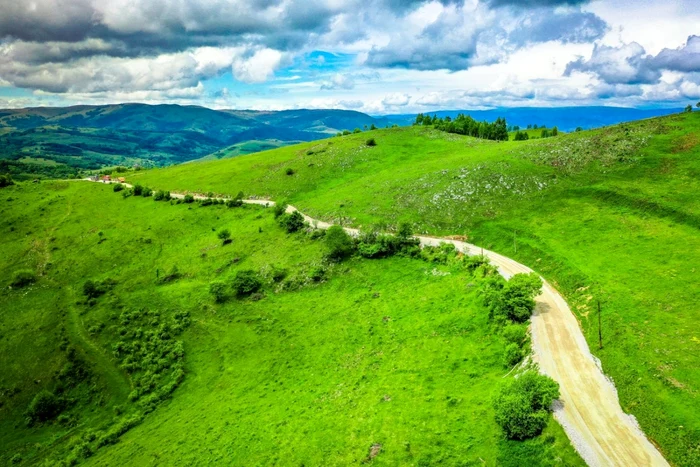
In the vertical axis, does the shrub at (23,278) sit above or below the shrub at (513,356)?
below

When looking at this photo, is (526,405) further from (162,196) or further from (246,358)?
(162,196)

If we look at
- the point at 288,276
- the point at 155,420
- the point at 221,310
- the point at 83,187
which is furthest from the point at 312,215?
the point at 83,187

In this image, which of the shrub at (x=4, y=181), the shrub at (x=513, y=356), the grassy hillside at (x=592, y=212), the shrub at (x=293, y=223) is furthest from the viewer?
the shrub at (x=4, y=181)

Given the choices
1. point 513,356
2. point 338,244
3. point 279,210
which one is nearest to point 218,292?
point 338,244

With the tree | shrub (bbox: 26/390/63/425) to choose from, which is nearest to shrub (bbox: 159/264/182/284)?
the tree

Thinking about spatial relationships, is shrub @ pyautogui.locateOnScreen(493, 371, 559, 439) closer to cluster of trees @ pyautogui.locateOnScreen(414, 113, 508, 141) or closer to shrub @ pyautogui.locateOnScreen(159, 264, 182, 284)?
shrub @ pyautogui.locateOnScreen(159, 264, 182, 284)

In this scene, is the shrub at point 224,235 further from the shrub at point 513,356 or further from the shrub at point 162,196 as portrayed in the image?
the shrub at point 513,356

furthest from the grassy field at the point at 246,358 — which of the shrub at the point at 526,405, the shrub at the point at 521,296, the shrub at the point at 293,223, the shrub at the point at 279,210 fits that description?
the shrub at the point at 521,296
